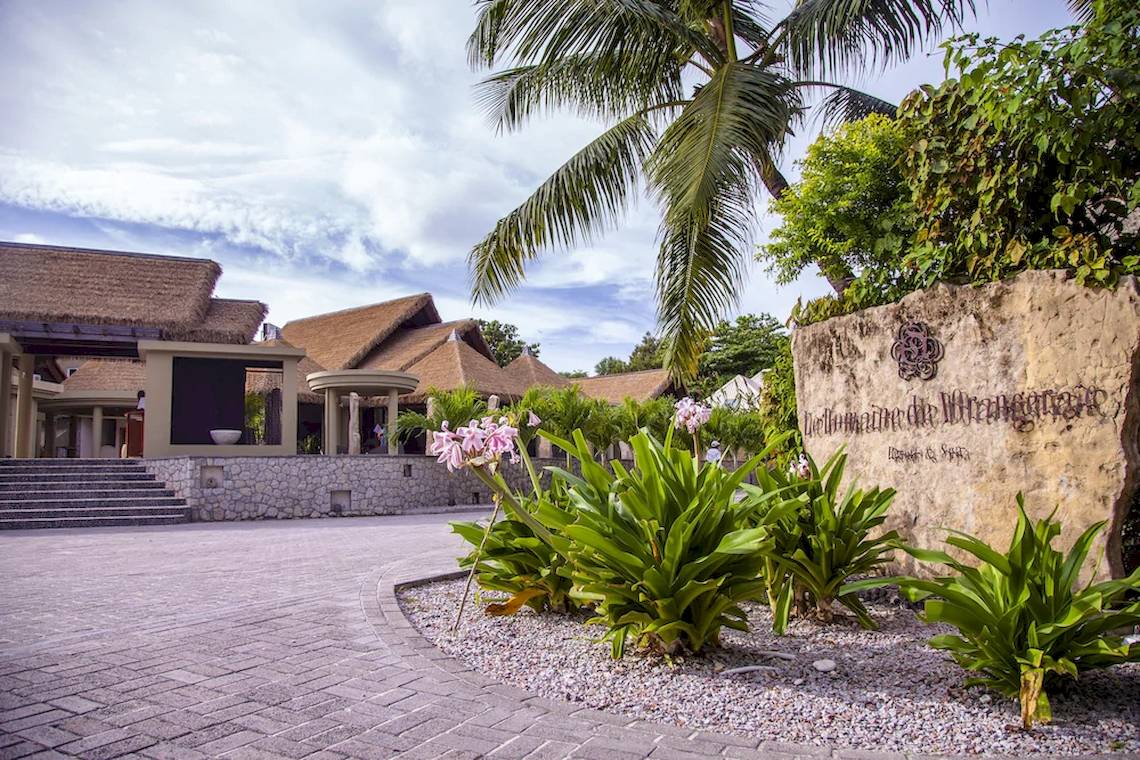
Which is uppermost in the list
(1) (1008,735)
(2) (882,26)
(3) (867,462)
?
(2) (882,26)

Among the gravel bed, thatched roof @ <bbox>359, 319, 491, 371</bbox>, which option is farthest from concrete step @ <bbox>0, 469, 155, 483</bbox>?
the gravel bed

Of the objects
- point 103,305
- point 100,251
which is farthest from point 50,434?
point 103,305

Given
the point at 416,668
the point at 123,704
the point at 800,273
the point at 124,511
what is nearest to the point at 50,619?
the point at 123,704

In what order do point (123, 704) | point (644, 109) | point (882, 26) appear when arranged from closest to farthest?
point (123, 704)
point (882, 26)
point (644, 109)

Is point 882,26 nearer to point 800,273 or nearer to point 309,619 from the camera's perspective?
point 800,273

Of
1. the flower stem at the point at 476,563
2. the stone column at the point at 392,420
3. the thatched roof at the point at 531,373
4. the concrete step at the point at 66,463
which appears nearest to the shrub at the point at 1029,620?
the flower stem at the point at 476,563

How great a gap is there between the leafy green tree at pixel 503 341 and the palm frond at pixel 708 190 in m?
30.7

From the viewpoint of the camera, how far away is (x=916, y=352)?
197 inches

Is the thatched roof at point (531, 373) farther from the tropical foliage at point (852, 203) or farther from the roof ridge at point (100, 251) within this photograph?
the tropical foliage at point (852, 203)

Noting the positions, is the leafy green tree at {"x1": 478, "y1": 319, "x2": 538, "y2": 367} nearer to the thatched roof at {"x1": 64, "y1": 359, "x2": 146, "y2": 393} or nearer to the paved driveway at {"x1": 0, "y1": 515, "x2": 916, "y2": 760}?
the thatched roof at {"x1": 64, "y1": 359, "x2": 146, "y2": 393}

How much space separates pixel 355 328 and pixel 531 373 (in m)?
6.15

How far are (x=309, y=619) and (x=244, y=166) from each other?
6.49 m

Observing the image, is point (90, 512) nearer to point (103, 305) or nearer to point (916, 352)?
point (103, 305)

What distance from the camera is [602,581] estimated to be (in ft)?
11.7
